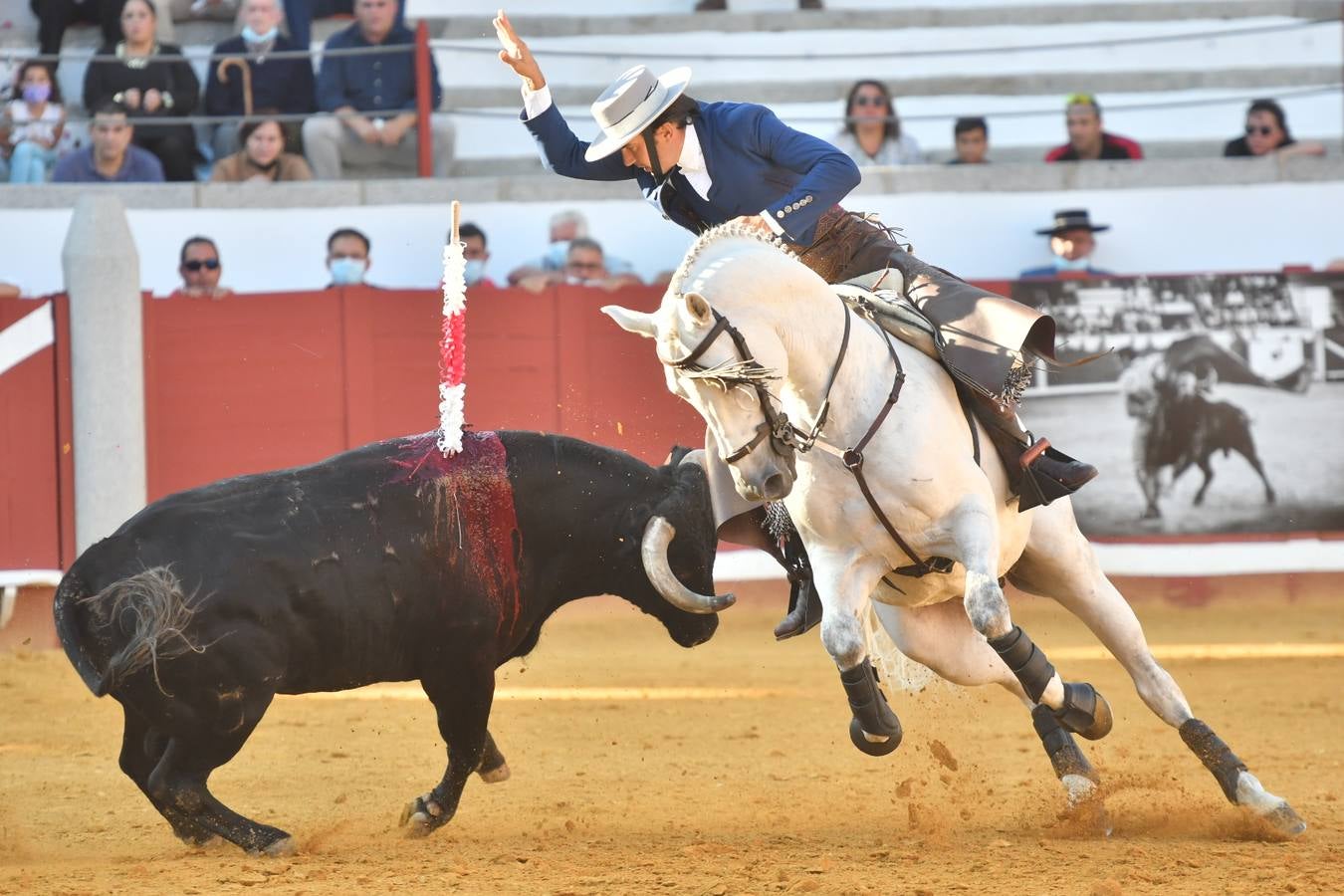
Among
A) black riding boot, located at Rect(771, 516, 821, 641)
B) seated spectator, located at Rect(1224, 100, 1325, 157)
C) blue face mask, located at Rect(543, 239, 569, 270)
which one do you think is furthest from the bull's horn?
seated spectator, located at Rect(1224, 100, 1325, 157)

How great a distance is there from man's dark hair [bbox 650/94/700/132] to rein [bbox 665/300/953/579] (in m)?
0.74

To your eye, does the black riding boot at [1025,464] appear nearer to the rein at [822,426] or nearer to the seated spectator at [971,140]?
the rein at [822,426]

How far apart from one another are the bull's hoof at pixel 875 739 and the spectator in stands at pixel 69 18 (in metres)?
8.74

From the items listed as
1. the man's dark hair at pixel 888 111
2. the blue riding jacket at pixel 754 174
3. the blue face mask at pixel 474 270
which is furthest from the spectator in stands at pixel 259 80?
the blue riding jacket at pixel 754 174

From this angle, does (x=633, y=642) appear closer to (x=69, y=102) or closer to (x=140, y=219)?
(x=140, y=219)

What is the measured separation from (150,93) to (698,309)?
7.94 m

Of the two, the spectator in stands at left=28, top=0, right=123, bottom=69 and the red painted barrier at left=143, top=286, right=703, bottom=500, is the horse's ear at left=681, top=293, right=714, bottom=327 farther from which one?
the spectator in stands at left=28, top=0, right=123, bottom=69

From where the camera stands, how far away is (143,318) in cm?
993

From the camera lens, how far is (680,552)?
5.46 m

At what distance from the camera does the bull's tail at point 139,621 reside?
15.3ft

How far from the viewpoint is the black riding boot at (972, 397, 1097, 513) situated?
481cm

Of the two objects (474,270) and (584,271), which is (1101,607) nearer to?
(584,271)

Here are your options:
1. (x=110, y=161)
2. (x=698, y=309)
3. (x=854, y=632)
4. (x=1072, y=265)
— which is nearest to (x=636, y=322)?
(x=698, y=309)

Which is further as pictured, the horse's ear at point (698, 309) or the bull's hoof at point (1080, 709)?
the bull's hoof at point (1080, 709)
